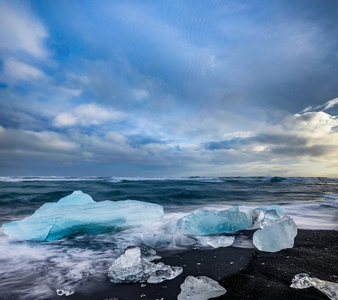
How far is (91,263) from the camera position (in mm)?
1646

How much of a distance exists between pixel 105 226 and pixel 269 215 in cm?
208

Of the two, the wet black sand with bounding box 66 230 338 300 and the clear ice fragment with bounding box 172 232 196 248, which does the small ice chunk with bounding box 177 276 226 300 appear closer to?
the wet black sand with bounding box 66 230 338 300

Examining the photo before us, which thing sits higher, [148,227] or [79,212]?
[79,212]

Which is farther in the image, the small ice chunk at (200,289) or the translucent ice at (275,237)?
the translucent ice at (275,237)

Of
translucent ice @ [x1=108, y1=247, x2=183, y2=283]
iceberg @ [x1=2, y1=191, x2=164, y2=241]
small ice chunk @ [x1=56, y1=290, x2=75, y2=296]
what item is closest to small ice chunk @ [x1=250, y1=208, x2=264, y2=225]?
iceberg @ [x1=2, y1=191, x2=164, y2=241]

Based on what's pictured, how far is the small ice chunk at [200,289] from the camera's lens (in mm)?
1060

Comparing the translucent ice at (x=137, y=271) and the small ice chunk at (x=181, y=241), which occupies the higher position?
the translucent ice at (x=137, y=271)

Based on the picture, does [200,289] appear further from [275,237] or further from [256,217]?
[256,217]

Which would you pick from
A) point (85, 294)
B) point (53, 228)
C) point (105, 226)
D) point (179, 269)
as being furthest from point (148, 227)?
point (85, 294)

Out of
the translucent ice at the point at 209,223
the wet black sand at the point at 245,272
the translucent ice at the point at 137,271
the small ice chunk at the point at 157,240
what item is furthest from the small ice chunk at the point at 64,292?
the translucent ice at the point at 209,223

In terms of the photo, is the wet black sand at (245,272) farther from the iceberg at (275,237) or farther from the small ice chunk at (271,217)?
the small ice chunk at (271,217)

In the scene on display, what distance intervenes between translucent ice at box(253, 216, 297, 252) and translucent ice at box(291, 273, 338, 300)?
1.56 ft

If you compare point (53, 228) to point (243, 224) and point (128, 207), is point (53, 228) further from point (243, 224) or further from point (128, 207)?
point (243, 224)

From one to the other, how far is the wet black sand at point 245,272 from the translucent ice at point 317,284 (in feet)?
0.11
